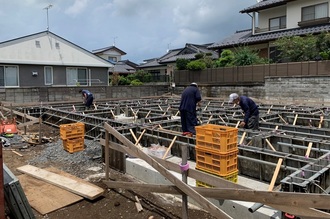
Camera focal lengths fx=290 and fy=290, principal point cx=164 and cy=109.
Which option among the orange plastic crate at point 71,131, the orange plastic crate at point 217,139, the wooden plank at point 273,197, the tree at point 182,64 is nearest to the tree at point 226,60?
the tree at point 182,64

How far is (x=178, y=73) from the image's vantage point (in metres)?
21.9

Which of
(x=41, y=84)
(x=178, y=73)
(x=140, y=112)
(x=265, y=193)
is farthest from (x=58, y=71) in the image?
(x=265, y=193)

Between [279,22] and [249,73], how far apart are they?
5882 mm

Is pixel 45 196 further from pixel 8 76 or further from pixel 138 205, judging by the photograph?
pixel 8 76

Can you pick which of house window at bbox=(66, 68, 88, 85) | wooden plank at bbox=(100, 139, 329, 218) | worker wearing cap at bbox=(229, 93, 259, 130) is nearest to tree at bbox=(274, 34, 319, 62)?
worker wearing cap at bbox=(229, 93, 259, 130)

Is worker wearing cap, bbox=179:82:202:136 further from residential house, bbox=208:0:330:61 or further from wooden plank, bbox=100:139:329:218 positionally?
residential house, bbox=208:0:330:61

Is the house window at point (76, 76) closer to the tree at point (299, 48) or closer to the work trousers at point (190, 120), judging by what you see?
the tree at point (299, 48)

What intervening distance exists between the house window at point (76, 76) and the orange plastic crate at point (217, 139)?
60.3 feet

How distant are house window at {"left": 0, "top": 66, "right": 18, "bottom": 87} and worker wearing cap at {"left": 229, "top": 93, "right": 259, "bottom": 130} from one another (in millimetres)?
16712

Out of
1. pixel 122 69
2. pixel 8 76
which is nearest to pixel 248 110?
pixel 8 76

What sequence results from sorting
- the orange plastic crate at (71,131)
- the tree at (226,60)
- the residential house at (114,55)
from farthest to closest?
the residential house at (114,55) → the tree at (226,60) → the orange plastic crate at (71,131)

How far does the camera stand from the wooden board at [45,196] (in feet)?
13.9

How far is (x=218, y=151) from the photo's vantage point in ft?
13.3

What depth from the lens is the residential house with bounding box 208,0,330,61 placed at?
17922mm
